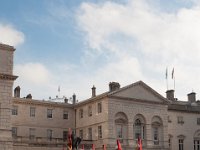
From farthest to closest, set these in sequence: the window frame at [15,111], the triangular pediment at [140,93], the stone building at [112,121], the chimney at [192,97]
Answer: the chimney at [192,97], the window frame at [15,111], the triangular pediment at [140,93], the stone building at [112,121]

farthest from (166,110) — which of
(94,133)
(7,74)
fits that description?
(7,74)

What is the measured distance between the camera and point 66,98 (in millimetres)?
70625

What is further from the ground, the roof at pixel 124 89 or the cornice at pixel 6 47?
the cornice at pixel 6 47

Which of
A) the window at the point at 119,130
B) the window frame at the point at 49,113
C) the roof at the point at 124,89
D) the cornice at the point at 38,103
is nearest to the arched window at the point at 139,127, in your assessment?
the window at the point at 119,130

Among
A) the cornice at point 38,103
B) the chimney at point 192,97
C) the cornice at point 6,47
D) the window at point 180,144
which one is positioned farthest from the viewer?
the chimney at point 192,97

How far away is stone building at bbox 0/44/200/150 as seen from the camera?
5706cm

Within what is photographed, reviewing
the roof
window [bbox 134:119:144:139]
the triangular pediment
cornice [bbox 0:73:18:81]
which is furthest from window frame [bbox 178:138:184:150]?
cornice [bbox 0:73:18:81]

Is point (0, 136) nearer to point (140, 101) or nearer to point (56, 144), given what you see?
point (56, 144)

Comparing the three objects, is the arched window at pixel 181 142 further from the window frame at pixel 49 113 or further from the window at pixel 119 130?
the window frame at pixel 49 113

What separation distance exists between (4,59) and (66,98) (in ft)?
78.1

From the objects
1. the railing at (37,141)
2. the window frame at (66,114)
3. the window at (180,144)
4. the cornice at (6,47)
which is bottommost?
the window at (180,144)

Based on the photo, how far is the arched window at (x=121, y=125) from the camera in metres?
57.9

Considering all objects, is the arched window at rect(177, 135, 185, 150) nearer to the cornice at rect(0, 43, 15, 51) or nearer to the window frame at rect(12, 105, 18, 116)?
the window frame at rect(12, 105, 18, 116)

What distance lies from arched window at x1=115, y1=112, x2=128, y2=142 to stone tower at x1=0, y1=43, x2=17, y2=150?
15957 millimetres
